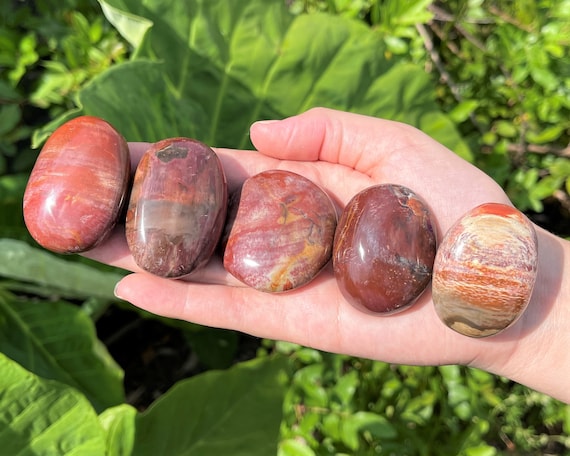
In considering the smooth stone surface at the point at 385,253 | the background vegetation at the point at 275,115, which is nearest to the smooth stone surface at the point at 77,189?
the background vegetation at the point at 275,115

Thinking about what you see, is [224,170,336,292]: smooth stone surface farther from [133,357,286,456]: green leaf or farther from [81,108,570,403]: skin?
[133,357,286,456]: green leaf

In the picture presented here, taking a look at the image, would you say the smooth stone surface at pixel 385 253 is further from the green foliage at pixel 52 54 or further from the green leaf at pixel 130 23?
the green foliage at pixel 52 54

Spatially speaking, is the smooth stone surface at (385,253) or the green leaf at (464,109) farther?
the green leaf at (464,109)

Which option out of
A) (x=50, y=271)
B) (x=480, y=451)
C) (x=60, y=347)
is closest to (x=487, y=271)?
(x=480, y=451)

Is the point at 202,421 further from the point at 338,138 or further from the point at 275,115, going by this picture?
the point at 275,115

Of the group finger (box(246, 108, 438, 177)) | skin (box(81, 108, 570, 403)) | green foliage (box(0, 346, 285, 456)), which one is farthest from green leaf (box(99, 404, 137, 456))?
finger (box(246, 108, 438, 177))

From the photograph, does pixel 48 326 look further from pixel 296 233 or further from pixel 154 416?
pixel 296 233

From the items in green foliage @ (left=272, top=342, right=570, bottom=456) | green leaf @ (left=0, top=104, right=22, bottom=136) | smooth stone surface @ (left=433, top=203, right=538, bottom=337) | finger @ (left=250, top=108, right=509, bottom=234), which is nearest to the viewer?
smooth stone surface @ (left=433, top=203, right=538, bottom=337)
